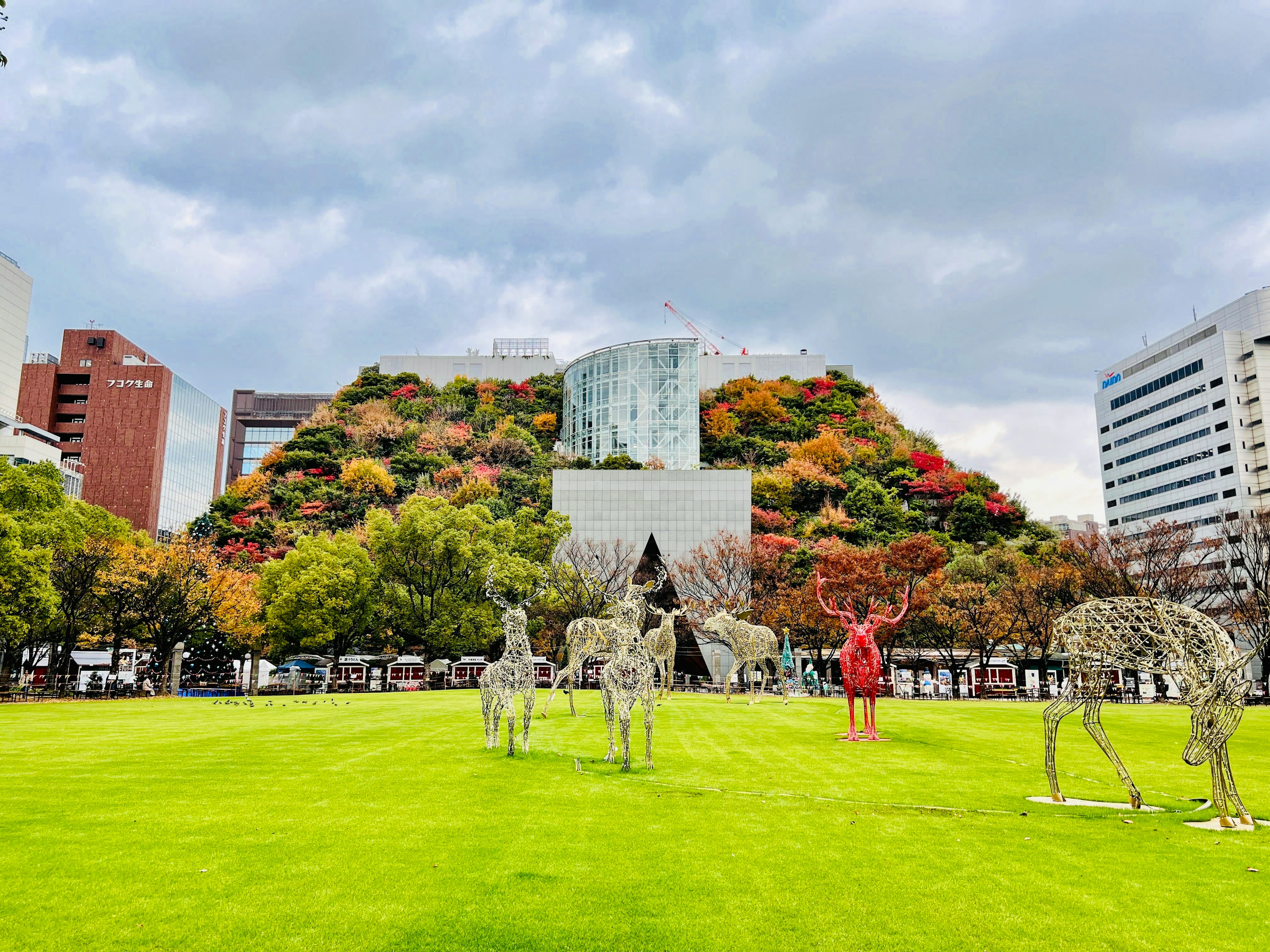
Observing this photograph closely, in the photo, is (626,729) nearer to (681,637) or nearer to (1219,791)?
Answer: (1219,791)

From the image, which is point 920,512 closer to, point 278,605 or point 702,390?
point 702,390

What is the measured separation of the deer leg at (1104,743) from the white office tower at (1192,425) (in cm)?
8180

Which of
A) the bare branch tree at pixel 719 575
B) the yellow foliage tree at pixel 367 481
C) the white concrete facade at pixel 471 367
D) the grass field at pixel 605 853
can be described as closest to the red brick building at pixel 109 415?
the white concrete facade at pixel 471 367

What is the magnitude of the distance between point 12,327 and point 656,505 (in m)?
68.9

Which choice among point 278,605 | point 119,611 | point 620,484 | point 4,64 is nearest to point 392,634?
A: point 278,605

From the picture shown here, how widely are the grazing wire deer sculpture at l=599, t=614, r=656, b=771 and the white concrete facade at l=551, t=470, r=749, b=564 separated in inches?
2047

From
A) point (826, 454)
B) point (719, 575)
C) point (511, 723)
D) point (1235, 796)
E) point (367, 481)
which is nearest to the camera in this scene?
point (1235, 796)

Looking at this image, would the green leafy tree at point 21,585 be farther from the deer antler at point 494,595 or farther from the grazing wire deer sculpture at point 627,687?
the grazing wire deer sculpture at point 627,687

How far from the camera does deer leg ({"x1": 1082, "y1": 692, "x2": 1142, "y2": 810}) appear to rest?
1157cm

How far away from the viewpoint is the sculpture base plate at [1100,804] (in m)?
11.4

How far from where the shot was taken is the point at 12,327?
8162 centimetres

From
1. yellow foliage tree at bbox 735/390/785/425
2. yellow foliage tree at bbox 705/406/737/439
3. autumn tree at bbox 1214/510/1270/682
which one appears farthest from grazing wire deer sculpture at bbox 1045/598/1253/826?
yellow foliage tree at bbox 735/390/785/425

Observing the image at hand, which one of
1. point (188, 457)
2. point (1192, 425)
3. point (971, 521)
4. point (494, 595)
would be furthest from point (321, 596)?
point (1192, 425)

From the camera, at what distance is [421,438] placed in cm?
8544
